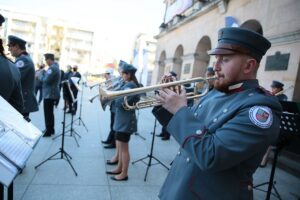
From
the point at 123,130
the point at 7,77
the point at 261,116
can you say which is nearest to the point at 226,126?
the point at 261,116

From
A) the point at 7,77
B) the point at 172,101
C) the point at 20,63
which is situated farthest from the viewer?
the point at 20,63

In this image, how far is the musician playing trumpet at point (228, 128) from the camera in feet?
5.25

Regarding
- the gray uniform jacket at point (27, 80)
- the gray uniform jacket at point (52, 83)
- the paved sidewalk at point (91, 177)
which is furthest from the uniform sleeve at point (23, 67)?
the gray uniform jacket at point (52, 83)

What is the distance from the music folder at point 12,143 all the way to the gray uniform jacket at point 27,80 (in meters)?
3.06

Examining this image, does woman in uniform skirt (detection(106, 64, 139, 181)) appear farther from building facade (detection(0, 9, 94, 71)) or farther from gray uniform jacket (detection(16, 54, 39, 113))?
building facade (detection(0, 9, 94, 71))

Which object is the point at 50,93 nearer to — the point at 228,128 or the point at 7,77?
the point at 7,77

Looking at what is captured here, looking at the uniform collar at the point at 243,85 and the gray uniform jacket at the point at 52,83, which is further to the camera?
the gray uniform jacket at the point at 52,83

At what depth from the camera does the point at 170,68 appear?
63.5 feet

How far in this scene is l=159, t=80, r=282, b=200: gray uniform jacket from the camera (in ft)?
5.24

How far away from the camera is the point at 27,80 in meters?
5.53

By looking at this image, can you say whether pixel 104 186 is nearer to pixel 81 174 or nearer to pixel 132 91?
pixel 81 174

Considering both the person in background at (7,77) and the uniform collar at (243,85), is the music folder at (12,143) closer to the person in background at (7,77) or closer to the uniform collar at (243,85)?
the person in background at (7,77)

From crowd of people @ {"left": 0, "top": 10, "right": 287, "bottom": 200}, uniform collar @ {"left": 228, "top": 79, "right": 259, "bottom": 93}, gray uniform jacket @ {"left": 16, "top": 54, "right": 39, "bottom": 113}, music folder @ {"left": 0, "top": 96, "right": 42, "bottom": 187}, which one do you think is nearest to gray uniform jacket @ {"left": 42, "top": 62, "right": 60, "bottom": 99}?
gray uniform jacket @ {"left": 16, "top": 54, "right": 39, "bottom": 113}

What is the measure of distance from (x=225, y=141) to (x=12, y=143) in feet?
4.54
